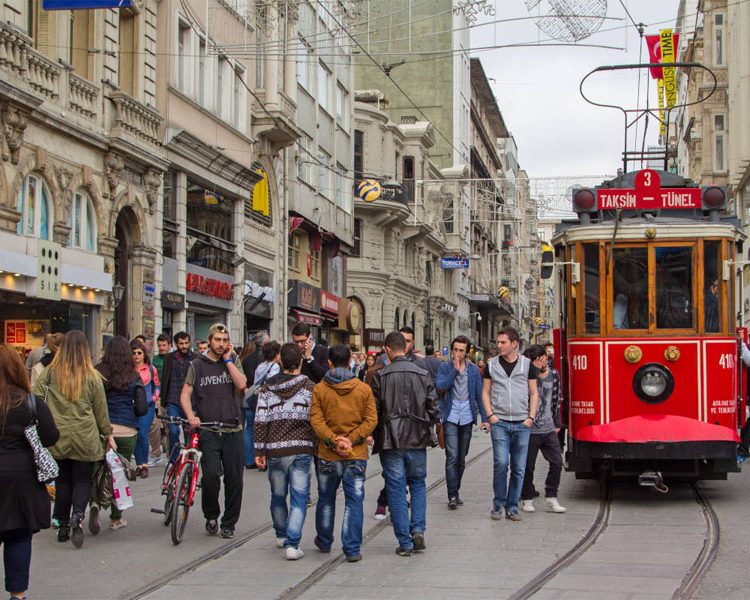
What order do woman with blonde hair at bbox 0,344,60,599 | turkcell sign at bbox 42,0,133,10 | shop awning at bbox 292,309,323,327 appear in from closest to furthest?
1. woman with blonde hair at bbox 0,344,60,599
2. turkcell sign at bbox 42,0,133,10
3. shop awning at bbox 292,309,323,327

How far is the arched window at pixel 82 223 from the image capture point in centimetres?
2128

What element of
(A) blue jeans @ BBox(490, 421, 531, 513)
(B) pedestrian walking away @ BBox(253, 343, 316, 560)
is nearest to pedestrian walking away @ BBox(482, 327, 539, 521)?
(A) blue jeans @ BBox(490, 421, 531, 513)

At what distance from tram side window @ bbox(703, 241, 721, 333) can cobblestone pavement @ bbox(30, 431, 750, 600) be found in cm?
194

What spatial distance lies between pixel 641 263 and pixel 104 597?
7253mm

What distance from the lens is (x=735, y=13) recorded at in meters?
39.4

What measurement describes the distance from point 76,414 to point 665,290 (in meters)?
6.42

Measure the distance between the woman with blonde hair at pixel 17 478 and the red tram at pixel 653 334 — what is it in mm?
7051

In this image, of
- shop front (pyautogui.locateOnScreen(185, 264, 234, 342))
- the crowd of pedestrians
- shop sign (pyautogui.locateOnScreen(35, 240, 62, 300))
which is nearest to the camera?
the crowd of pedestrians

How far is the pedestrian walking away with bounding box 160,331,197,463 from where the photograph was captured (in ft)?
52.5

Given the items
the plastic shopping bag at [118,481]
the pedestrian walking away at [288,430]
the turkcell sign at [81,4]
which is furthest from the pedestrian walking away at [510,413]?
the turkcell sign at [81,4]

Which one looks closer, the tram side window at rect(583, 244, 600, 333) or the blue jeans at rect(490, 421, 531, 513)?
the blue jeans at rect(490, 421, 531, 513)

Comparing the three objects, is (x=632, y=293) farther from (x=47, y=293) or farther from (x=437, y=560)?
(x=47, y=293)

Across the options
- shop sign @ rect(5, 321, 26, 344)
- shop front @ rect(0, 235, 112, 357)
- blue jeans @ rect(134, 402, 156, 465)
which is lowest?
blue jeans @ rect(134, 402, 156, 465)

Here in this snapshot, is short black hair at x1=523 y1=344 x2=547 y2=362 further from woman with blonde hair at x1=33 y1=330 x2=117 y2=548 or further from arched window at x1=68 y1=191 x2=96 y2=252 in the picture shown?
arched window at x1=68 y1=191 x2=96 y2=252
